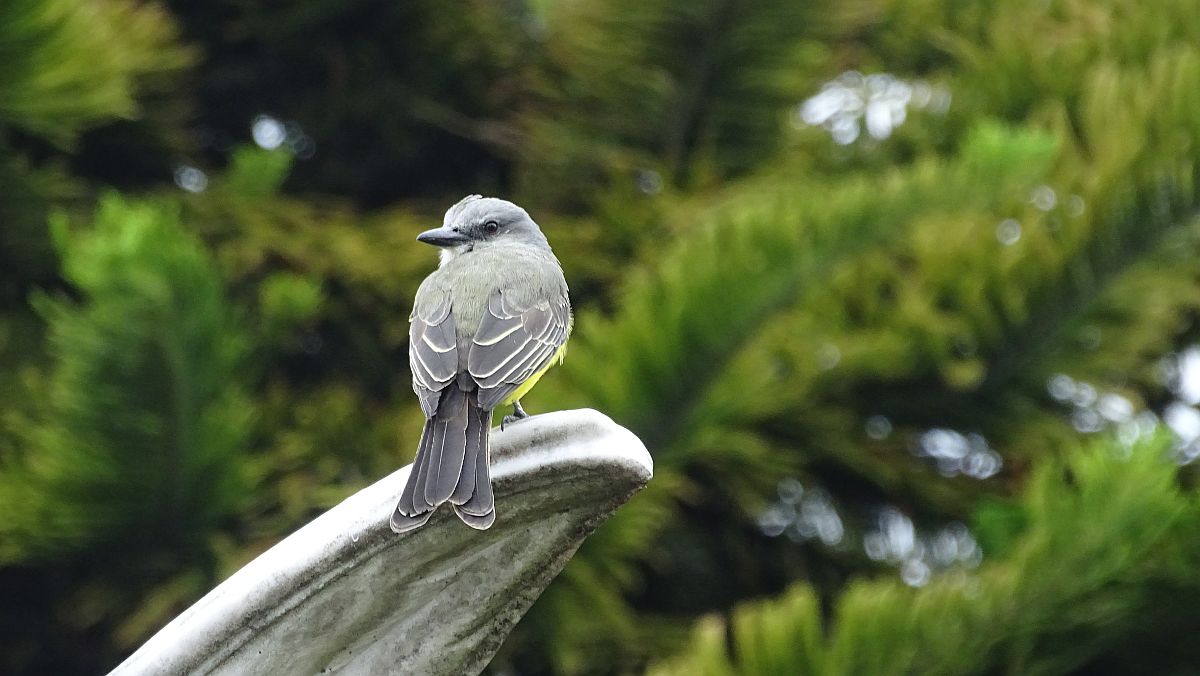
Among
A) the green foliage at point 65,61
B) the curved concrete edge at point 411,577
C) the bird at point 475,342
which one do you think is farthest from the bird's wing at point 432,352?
the green foliage at point 65,61

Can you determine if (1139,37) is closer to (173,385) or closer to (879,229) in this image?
(879,229)

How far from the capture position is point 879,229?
309 centimetres

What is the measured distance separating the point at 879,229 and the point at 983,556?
67 cm

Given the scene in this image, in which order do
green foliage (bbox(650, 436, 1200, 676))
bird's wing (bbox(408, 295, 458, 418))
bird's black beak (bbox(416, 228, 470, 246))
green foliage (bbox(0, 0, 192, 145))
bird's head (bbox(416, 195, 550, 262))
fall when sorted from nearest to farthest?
bird's wing (bbox(408, 295, 458, 418)) < green foliage (bbox(650, 436, 1200, 676)) < bird's black beak (bbox(416, 228, 470, 246)) < bird's head (bbox(416, 195, 550, 262)) < green foliage (bbox(0, 0, 192, 145))

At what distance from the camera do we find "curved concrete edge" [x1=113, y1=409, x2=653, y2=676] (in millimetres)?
1664

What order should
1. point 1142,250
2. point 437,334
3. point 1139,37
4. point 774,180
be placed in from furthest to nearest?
point 1139,37 → point 774,180 → point 1142,250 → point 437,334

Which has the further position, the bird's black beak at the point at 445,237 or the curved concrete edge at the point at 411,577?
the bird's black beak at the point at 445,237

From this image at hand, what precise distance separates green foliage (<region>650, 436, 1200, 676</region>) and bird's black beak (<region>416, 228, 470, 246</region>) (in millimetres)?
841

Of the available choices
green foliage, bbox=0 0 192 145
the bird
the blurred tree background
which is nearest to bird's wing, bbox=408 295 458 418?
the bird

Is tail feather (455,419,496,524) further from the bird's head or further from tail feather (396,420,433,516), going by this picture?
the bird's head

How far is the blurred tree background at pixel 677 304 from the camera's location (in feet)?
9.55

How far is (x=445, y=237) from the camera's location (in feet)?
9.52

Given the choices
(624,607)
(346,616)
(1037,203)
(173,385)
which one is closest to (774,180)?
(1037,203)

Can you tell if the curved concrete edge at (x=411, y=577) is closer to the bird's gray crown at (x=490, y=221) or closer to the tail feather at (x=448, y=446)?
the tail feather at (x=448, y=446)
